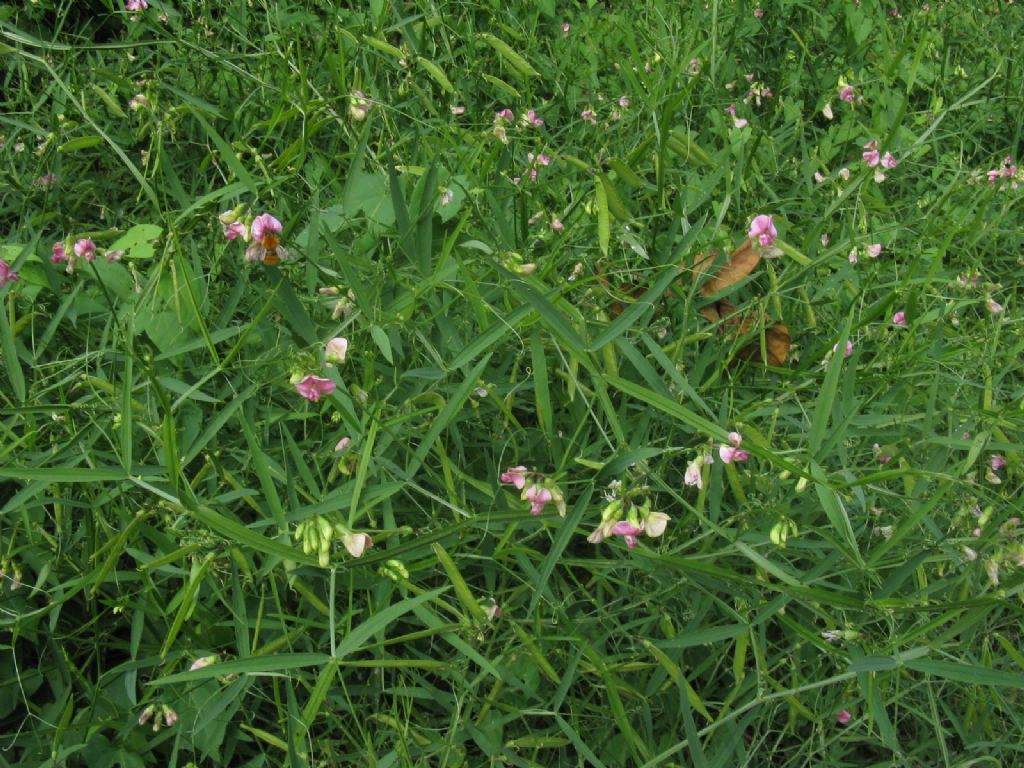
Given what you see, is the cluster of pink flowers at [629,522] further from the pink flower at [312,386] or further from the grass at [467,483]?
the pink flower at [312,386]

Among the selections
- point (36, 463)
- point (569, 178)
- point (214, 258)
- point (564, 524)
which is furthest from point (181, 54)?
point (564, 524)

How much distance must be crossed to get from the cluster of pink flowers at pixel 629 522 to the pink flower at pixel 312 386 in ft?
1.23

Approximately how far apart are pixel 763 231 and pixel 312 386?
75cm

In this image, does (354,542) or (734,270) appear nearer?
(354,542)

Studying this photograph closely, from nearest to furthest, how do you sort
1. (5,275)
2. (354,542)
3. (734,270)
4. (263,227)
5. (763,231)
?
1. (354,542)
2. (263,227)
3. (5,275)
4. (763,231)
5. (734,270)

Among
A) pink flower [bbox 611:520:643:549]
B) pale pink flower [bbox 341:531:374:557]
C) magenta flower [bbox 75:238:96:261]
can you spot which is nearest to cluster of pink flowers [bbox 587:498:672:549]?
pink flower [bbox 611:520:643:549]

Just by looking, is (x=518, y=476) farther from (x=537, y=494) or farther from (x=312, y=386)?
(x=312, y=386)

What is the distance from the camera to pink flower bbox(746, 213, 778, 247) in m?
1.50

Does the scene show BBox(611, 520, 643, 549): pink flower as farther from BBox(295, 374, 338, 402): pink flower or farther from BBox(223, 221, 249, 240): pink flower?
BBox(223, 221, 249, 240): pink flower

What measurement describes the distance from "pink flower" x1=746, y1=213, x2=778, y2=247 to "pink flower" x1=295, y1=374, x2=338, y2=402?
2.32 ft

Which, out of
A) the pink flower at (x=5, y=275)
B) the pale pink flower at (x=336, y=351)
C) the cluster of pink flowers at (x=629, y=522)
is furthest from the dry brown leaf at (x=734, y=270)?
the pink flower at (x=5, y=275)

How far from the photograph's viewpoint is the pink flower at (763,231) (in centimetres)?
150

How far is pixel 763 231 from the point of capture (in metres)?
1.52

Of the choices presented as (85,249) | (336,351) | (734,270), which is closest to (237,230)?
(336,351)
